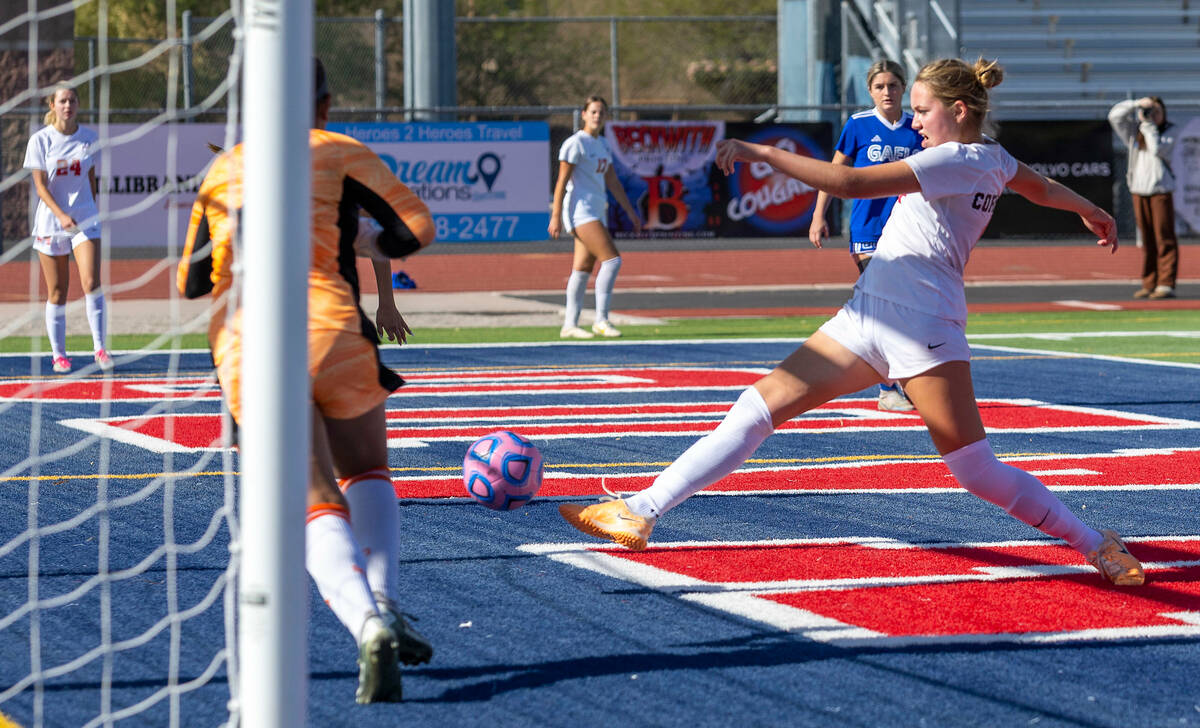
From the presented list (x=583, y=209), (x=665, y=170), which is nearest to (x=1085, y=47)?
(x=665, y=170)

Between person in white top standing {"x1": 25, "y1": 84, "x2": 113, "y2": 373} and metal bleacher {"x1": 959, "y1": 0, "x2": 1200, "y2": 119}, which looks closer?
person in white top standing {"x1": 25, "y1": 84, "x2": 113, "y2": 373}

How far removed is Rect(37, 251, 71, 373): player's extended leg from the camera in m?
12.0

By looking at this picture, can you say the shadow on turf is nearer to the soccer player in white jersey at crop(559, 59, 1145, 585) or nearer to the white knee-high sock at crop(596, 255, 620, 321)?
the soccer player in white jersey at crop(559, 59, 1145, 585)

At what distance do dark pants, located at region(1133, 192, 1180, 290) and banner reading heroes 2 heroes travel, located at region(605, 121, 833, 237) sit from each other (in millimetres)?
5746

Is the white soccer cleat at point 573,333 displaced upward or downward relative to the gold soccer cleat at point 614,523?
upward

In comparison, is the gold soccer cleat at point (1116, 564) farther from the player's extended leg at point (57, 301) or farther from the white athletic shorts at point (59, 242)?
the player's extended leg at point (57, 301)

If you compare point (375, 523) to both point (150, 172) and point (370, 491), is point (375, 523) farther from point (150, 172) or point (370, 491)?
point (150, 172)

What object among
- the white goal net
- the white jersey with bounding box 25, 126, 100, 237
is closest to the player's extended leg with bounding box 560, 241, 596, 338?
the white goal net

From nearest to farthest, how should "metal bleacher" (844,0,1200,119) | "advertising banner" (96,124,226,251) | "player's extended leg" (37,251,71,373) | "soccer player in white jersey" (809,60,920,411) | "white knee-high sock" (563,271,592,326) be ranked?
"soccer player in white jersey" (809,60,920,411)
"player's extended leg" (37,251,71,373)
"white knee-high sock" (563,271,592,326)
"advertising banner" (96,124,226,251)
"metal bleacher" (844,0,1200,119)

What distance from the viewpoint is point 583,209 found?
14641mm

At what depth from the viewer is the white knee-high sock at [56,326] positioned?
1215 centimetres

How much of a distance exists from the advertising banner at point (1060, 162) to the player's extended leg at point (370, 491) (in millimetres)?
22763

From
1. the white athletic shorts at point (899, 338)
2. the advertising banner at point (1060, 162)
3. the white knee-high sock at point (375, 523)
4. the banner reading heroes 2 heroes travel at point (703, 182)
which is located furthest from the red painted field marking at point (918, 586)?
the advertising banner at point (1060, 162)

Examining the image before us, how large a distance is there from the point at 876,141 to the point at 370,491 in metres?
5.66
